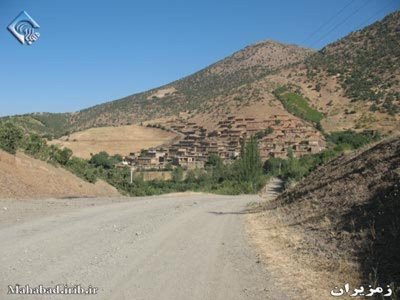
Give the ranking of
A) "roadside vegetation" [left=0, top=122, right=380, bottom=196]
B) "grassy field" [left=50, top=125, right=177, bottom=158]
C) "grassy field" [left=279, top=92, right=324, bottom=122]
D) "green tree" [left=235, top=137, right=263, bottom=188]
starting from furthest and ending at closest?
"grassy field" [left=279, top=92, right=324, bottom=122] < "grassy field" [left=50, top=125, right=177, bottom=158] < "green tree" [left=235, top=137, right=263, bottom=188] < "roadside vegetation" [left=0, top=122, right=380, bottom=196]

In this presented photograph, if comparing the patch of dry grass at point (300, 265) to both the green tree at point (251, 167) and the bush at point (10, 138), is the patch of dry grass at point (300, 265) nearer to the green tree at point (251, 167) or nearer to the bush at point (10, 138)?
the bush at point (10, 138)

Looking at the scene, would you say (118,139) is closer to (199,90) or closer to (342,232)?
(199,90)

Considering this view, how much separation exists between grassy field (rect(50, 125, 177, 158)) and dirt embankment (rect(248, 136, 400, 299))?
81.4 meters

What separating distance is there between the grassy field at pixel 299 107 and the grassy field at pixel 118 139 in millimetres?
24255

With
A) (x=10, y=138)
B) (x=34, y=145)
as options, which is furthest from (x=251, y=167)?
(x=10, y=138)

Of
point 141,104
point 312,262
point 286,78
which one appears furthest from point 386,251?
point 141,104

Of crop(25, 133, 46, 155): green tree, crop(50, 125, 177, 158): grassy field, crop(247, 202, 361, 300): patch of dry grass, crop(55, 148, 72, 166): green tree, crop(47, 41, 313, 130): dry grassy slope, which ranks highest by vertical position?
crop(47, 41, 313, 130): dry grassy slope

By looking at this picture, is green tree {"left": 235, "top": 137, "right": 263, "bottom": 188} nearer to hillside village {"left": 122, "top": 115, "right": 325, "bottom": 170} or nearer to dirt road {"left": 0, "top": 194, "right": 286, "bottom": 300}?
hillside village {"left": 122, "top": 115, "right": 325, "bottom": 170}

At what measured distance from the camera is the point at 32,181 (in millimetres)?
27250

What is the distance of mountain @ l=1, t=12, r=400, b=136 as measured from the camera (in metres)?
89.9

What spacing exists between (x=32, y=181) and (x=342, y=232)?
67.7ft

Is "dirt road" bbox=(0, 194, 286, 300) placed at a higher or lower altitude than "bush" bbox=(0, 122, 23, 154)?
lower

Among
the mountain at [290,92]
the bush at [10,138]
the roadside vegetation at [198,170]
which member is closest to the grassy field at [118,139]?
the mountain at [290,92]

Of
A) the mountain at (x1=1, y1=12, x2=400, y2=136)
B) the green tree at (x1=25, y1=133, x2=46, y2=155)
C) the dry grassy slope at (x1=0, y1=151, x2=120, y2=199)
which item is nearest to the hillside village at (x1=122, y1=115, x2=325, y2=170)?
the mountain at (x1=1, y1=12, x2=400, y2=136)
